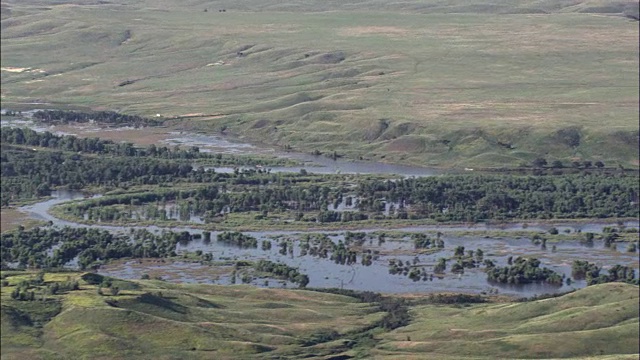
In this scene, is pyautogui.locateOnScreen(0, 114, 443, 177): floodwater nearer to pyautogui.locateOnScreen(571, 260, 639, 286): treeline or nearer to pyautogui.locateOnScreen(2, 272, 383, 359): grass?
pyautogui.locateOnScreen(571, 260, 639, 286): treeline

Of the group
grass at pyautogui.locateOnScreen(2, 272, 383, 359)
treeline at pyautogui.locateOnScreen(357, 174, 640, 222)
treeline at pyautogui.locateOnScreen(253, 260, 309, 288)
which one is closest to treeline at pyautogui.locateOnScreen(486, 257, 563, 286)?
grass at pyautogui.locateOnScreen(2, 272, 383, 359)

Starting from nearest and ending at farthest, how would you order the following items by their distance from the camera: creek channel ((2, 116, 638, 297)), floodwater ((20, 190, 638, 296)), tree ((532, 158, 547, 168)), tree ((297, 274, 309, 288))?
tree ((297, 274, 309, 288)) < floodwater ((20, 190, 638, 296)) < creek channel ((2, 116, 638, 297)) < tree ((532, 158, 547, 168))

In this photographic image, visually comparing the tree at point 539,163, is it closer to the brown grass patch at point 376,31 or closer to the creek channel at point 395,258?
the creek channel at point 395,258

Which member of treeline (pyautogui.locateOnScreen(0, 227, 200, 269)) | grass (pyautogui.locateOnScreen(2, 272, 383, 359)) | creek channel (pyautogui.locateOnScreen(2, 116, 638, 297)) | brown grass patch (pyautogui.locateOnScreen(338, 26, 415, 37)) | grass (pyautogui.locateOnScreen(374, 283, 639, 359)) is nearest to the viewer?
grass (pyautogui.locateOnScreen(2, 272, 383, 359))

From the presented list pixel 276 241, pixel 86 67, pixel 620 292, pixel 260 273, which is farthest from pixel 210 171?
pixel 86 67

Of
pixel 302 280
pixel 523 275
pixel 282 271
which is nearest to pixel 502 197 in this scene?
pixel 523 275

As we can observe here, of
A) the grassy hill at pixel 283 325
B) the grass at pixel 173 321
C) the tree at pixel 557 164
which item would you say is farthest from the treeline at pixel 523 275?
the tree at pixel 557 164

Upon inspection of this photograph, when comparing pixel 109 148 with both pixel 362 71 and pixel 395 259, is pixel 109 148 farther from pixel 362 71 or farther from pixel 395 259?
pixel 395 259
